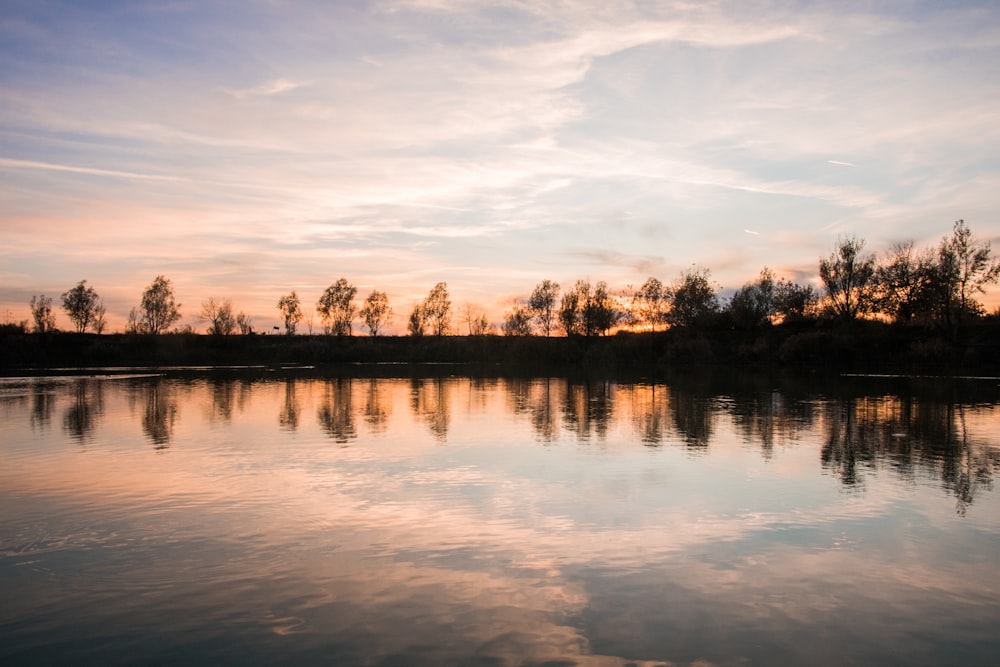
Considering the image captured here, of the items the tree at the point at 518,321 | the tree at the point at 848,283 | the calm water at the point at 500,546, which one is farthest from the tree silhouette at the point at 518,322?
the calm water at the point at 500,546

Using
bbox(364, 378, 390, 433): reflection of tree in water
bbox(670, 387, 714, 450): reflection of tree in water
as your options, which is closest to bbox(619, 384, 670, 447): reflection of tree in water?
bbox(670, 387, 714, 450): reflection of tree in water

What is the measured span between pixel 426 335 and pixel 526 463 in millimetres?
104996

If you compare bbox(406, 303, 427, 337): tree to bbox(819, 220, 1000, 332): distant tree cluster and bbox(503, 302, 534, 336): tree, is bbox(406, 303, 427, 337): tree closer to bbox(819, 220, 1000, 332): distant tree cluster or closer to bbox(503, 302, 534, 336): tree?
bbox(503, 302, 534, 336): tree

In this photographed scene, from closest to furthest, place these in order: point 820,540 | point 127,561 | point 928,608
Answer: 1. point 928,608
2. point 127,561
3. point 820,540

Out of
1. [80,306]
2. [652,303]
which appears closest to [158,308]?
[80,306]

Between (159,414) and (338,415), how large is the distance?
21.8 feet

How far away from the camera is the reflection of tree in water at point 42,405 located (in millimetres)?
24062

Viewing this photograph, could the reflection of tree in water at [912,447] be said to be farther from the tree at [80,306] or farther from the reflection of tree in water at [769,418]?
the tree at [80,306]

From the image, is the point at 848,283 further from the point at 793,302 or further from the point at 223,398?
the point at 223,398

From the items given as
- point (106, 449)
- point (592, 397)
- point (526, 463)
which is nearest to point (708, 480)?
point (526, 463)

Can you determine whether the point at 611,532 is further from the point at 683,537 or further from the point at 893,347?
the point at 893,347

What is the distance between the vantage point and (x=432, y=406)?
101ft

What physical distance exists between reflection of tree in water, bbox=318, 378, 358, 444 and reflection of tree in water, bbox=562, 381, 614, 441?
7.01 meters

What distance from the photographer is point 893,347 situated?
73.1m
